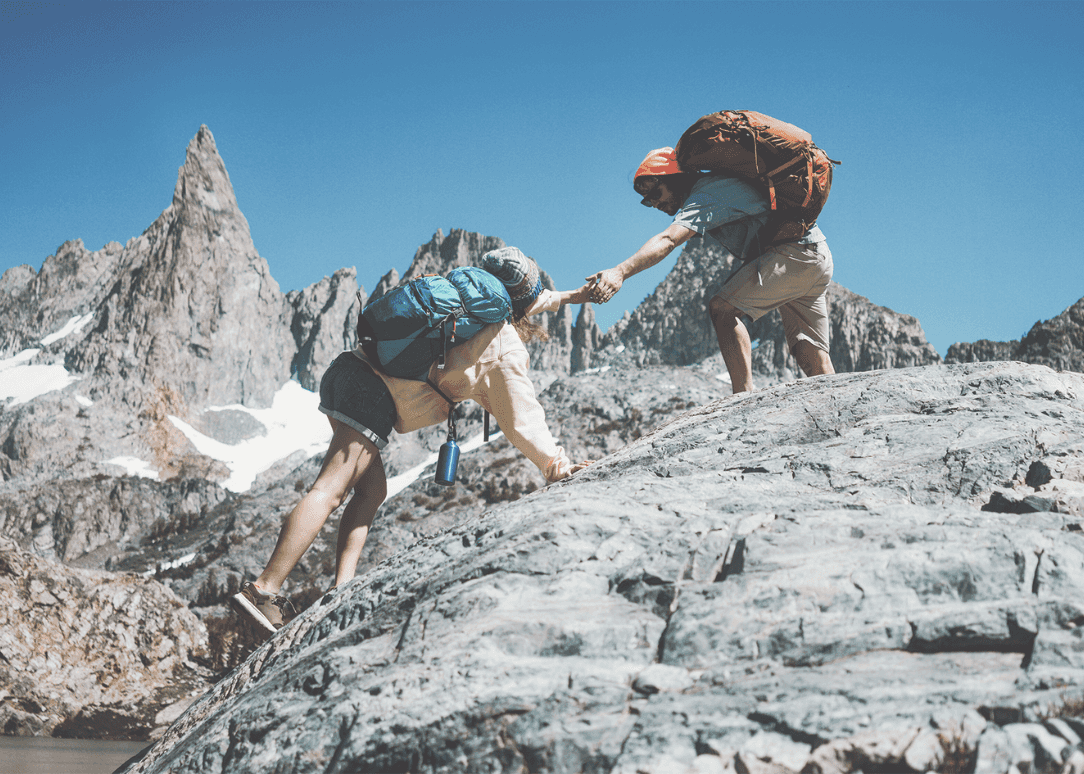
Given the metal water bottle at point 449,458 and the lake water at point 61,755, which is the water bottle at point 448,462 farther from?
the lake water at point 61,755

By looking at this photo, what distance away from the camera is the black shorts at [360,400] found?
475 centimetres

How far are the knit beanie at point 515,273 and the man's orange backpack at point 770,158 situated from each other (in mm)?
1725

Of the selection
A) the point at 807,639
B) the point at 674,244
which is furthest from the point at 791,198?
the point at 807,639

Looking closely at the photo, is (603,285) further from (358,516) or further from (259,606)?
(259,606)

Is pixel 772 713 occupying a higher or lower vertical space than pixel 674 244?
lower

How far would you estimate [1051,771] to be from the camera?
1821mm

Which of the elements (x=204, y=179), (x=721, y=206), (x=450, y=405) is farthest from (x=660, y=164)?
(x=204, y=179)

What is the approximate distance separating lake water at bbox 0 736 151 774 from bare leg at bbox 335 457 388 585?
7.85 feet

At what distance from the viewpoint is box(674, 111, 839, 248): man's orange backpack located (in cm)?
536

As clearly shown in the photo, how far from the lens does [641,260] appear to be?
210 inches

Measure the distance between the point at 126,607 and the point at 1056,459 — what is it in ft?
32.3

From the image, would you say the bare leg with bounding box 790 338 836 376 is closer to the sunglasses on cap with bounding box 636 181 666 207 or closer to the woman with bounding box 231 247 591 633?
the sunglasses on cap with bounding box 636 181 666 207

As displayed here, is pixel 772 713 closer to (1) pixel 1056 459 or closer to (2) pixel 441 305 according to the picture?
(1) pixel 1056 459

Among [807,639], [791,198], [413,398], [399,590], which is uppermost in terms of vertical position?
[791,198]
